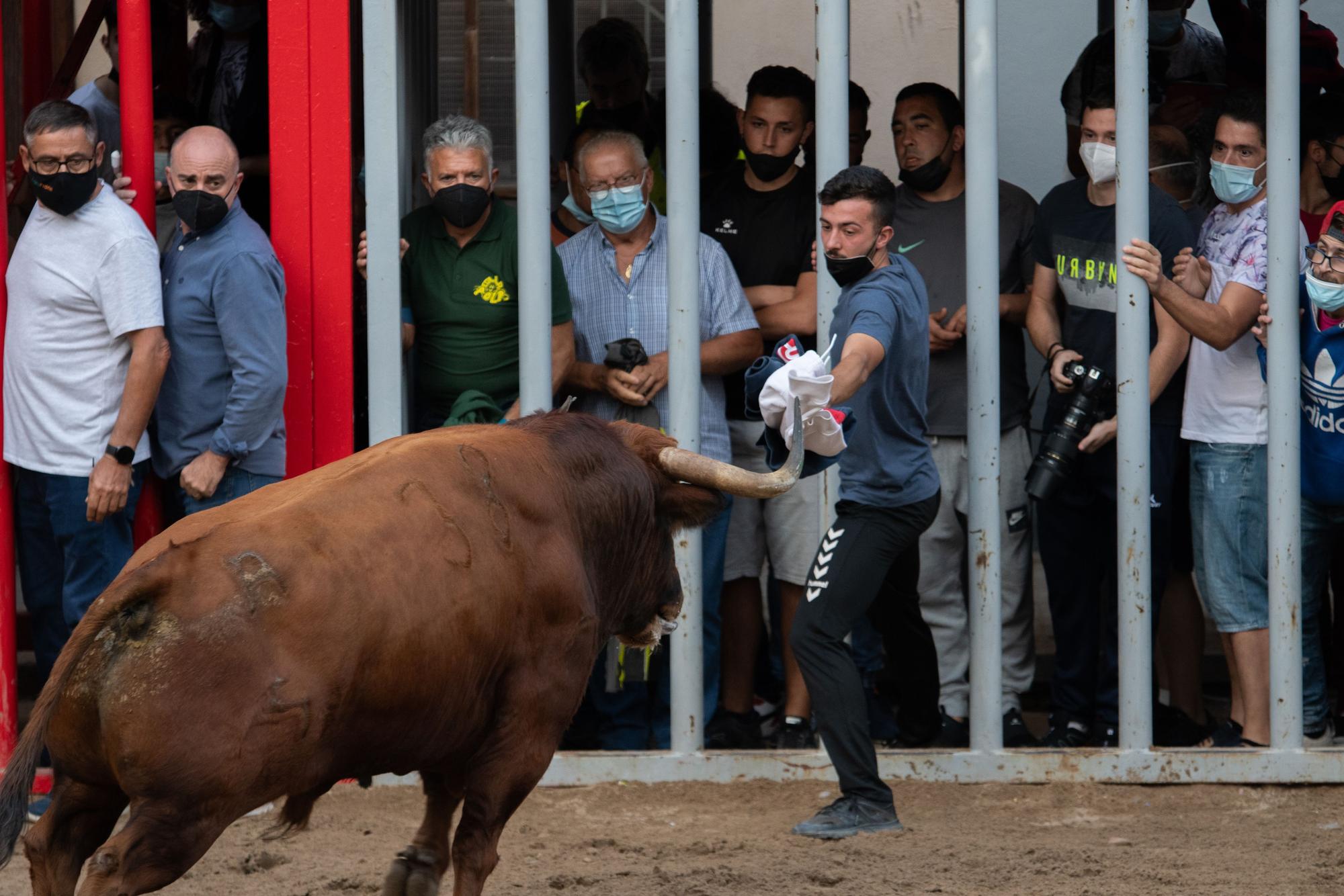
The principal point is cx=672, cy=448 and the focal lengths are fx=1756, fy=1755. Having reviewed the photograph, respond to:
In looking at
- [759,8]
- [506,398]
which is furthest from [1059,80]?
[506,398]

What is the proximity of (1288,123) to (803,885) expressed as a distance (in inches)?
110

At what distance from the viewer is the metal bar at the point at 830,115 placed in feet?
18.1

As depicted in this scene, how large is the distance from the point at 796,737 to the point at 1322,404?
1996mm

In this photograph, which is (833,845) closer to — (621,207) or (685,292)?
(685,292)

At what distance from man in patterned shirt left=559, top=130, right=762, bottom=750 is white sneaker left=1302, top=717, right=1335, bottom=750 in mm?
1926

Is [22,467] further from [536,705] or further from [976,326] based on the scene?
[976,326]

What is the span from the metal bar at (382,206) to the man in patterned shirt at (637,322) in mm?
592

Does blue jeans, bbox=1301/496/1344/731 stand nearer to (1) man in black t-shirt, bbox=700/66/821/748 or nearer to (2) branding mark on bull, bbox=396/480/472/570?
(1) man in black t-shirt, bbox=700/66/821/748

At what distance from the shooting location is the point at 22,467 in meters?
5.49

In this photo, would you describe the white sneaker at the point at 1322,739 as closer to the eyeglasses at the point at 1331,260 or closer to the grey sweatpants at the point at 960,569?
the grey sweatpants at the point at 960,569

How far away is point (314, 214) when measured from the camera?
556cm

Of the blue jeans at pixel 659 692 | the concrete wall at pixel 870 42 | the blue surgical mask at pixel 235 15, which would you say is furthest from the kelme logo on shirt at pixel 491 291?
the concrete wall at pixel 870 42

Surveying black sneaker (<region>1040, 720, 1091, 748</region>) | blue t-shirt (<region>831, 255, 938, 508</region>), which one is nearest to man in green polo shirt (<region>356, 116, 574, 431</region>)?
blue t-shirt (<region>831, 255, 938, 508</region>)

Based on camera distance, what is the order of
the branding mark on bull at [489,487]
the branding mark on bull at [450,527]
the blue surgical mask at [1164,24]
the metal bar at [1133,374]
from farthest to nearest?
the blue surgical mask at [1164,24]
the metal bar at [1133,374]
the branding mark on bull at [489,487]
the branding mark on bull at [450,527]
